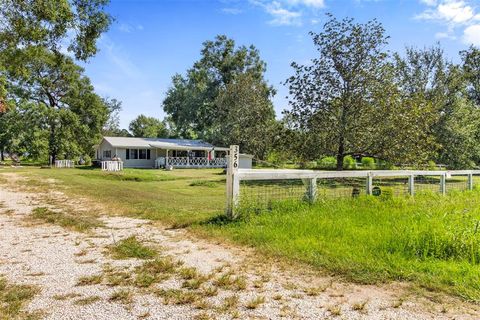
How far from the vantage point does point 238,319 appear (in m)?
2.88

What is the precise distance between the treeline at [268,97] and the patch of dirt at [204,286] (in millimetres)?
6666

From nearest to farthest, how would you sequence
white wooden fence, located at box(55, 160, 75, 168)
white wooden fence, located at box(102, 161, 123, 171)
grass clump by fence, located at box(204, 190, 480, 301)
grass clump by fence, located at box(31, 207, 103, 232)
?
1. grass clump by fence, located at box(204, 190, 480, 301)
2. grass clump by fence, located at box(31, 207, 103, 232)
3. white wooden fence, located at box(102, 161, 123, 171)
4. white wooden fence, located at box(55, 160, 75, 168)

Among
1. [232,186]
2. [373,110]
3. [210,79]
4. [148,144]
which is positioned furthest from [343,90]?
[210,79]

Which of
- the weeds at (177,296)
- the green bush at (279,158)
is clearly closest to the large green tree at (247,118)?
the green bush at (279,158)

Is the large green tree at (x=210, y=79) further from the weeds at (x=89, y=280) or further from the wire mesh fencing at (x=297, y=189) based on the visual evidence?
the weeds at (x=89, y=280)

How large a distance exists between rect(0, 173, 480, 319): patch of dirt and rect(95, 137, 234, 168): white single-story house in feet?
94.2

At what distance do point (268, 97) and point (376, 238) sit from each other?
42409 mm

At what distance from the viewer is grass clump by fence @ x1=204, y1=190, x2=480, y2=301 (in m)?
3.95

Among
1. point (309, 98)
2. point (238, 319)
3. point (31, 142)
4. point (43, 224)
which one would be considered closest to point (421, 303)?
point (238, 319)

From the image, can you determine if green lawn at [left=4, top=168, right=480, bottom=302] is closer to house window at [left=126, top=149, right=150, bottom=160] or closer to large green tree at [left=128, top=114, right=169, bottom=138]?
house window at [left=126, top=149, right=150, bottom=160]

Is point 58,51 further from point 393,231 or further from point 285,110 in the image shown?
point 285,110

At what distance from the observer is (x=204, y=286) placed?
3590 millimetres

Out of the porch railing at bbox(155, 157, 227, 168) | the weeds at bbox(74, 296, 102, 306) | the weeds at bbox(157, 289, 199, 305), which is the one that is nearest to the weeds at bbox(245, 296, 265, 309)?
the weeds at bbox(157, 289, 199, 305)

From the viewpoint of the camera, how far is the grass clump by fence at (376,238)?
156 inches
